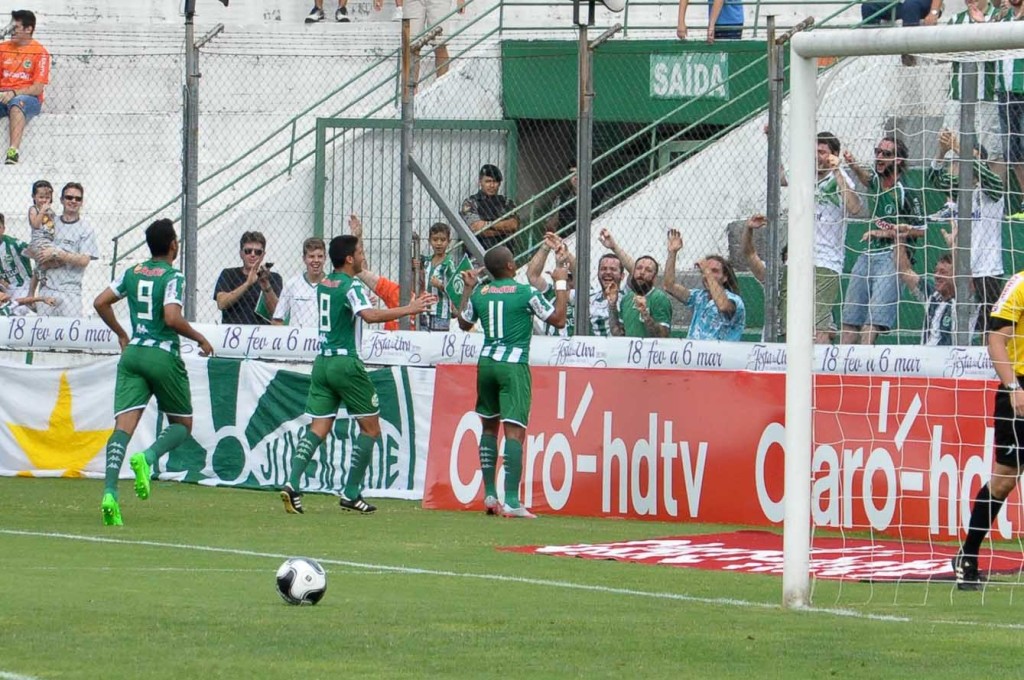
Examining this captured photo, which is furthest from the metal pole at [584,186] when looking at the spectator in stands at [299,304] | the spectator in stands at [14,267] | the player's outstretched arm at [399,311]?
the spectator in stands at [14,267]

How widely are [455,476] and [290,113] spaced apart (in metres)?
9.54

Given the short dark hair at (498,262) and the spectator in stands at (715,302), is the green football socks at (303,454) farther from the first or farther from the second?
the spectator in stands at (715,302)

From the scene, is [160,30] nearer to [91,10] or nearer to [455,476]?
[91,10]

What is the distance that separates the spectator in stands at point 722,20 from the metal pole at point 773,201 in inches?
196

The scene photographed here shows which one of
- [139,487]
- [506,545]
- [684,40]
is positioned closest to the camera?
[506,545]

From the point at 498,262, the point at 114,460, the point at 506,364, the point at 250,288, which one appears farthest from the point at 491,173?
the point at 114,460

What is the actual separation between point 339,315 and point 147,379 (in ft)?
5.50

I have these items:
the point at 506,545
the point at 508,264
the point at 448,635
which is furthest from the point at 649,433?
the point at 448,635

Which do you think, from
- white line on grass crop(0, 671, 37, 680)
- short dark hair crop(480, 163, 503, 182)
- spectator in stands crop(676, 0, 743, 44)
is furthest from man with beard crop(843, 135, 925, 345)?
spectator in stands crop(676, 0, 743, 44)

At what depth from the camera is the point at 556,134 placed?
22.7 meters

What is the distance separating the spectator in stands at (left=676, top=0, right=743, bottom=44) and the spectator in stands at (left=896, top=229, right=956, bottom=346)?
7.50 metres

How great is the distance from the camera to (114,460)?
1346 centimetres

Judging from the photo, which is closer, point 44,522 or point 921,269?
point 921,269

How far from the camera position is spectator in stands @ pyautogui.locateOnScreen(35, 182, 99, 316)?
1902 cm
